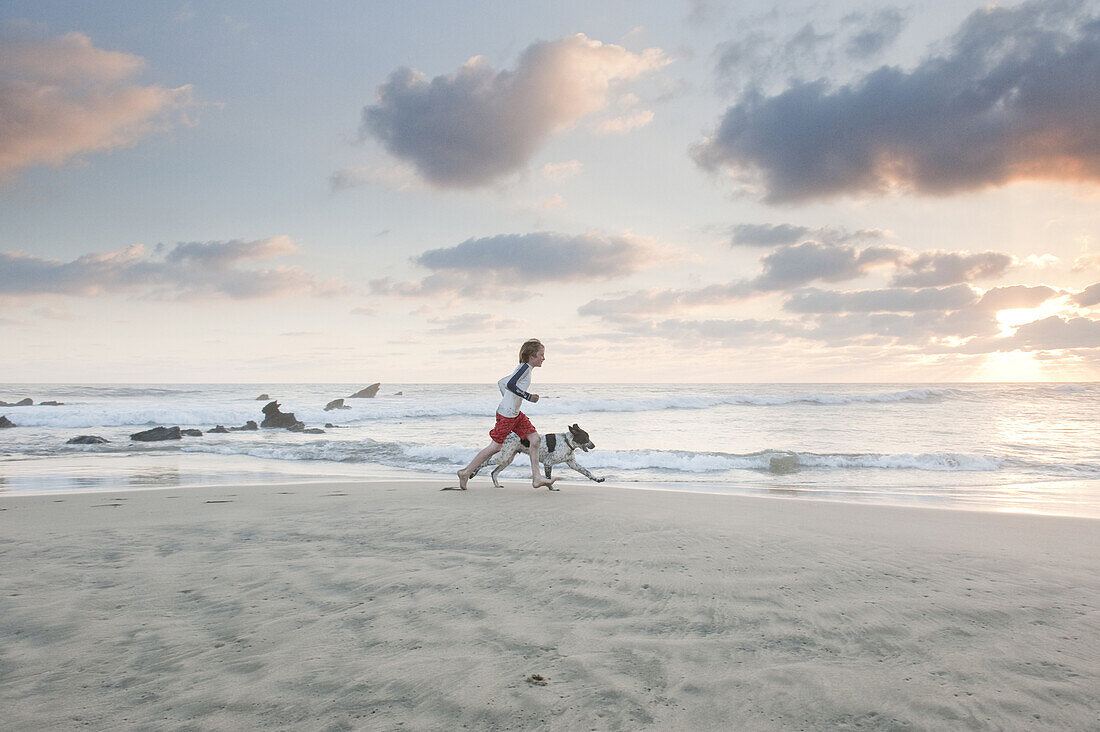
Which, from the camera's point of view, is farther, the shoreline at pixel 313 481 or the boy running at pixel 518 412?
the shoreline at pixel 313 481

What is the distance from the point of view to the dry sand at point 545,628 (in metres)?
2.18

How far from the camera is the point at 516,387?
796cm

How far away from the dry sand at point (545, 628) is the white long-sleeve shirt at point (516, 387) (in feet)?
8.66

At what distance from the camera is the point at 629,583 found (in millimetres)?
3682

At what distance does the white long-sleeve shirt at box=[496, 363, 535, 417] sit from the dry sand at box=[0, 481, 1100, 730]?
104 inches

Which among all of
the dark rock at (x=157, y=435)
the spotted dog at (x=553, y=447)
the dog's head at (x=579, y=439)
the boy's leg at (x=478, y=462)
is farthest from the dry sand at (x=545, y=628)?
the dark rock at (x=157, y=435)

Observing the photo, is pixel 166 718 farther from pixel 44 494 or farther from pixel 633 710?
pixel 44 494

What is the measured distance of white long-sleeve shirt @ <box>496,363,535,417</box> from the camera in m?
7.91

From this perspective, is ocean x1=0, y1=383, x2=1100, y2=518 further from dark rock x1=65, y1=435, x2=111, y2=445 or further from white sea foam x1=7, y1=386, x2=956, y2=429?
white sea foam x1=7, y1=386, x2=956, y2=429

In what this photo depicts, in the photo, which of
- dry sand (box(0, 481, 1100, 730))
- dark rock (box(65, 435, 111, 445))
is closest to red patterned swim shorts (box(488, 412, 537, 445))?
dry sand (box(0, 481, 1100, 730))

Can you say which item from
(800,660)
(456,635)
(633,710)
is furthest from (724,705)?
(456,635)

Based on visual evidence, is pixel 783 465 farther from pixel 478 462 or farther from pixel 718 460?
pixel 478 462

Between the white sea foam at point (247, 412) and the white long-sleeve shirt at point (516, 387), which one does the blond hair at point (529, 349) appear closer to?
the white long-sleeve shirt at point (516, 387)

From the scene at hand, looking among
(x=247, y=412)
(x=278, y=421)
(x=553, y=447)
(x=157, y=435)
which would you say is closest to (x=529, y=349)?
(x=553, y=447)
